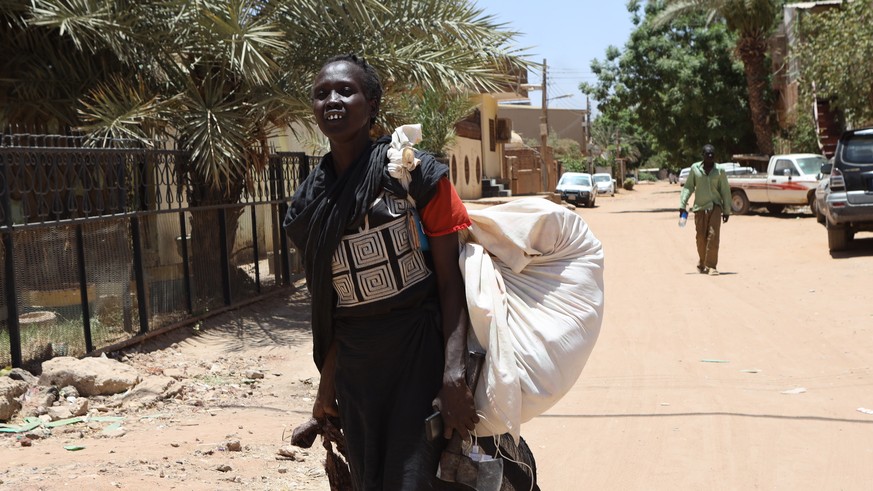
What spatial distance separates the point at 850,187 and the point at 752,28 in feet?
63.0

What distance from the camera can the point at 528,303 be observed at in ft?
9.52

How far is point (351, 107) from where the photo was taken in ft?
9.37

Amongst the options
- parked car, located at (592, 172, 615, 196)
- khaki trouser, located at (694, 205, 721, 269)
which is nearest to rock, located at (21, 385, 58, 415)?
khaki trouser, located at (694, 205, 721, 269)

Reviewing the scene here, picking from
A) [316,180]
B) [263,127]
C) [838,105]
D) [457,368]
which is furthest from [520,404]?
[838,105]

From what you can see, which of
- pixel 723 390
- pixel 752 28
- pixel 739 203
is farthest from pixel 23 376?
pixel 752 28

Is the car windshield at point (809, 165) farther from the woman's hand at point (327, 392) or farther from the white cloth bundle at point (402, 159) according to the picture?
the white cloth bundle at point (402, 159)

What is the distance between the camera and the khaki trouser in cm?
1341

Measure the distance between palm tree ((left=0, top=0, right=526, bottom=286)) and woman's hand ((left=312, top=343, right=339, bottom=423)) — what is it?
7.08 m

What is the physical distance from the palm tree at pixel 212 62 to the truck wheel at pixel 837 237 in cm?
639

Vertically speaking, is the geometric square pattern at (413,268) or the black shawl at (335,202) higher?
the black shawl at (335,202)

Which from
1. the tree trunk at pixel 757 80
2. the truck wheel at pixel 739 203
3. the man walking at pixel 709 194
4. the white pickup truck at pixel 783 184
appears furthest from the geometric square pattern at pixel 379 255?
the tree trunk at pixel 757 80

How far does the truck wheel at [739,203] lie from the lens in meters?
27.2

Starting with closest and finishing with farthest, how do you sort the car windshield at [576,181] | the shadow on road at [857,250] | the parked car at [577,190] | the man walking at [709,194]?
the man walking at [709,194], the shadow on road at [857,250], the parked car at [577,190], the car windshield at [576,181]

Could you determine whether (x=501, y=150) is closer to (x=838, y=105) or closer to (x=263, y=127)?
(x=838, y=105)
